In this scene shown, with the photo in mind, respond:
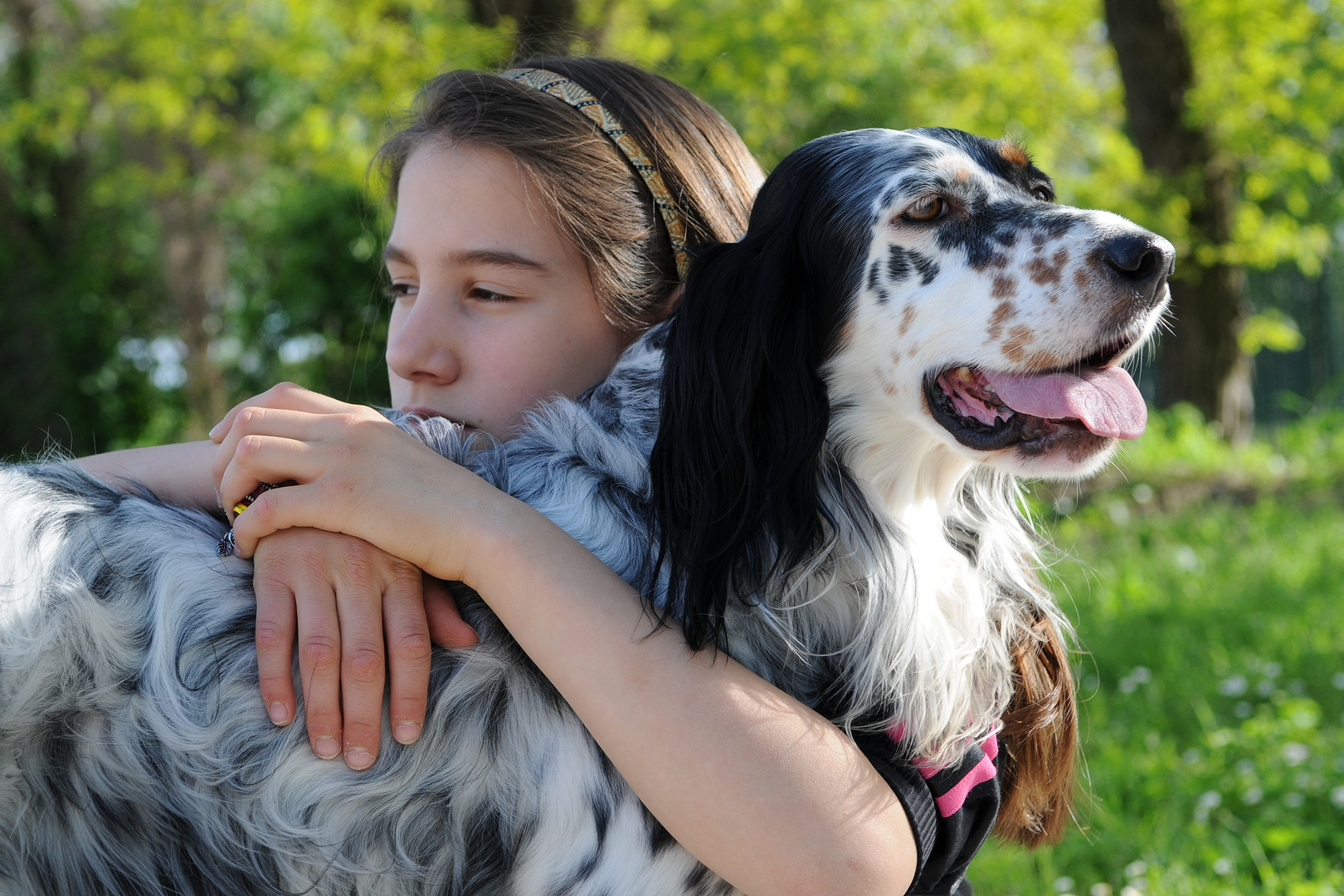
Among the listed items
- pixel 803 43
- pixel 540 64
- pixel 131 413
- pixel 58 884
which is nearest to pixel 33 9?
pixel 131 413

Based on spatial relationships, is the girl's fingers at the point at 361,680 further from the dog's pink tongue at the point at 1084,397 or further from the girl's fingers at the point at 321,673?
the dog's pink tongue at the point at 1084,397

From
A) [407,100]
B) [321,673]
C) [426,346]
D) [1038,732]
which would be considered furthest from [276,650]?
[407,100]

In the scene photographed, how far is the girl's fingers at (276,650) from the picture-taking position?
1410mm

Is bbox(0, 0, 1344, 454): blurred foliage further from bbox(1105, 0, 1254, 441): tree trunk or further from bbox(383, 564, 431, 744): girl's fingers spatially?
bbox(383, 564, 431, 744): girl's fingers

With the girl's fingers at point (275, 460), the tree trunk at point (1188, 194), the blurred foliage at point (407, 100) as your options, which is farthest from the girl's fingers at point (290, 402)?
the tree trunk at point (1188, 194)

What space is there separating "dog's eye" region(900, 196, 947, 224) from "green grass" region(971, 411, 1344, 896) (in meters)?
0.64

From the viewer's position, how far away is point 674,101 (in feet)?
7.18

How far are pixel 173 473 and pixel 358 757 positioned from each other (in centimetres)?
67

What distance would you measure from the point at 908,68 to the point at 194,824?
838 cm

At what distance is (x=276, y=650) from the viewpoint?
141 cm

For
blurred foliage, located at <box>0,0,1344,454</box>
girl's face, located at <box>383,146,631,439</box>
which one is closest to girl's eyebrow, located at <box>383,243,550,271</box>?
girl's face, located at <box>383,146,631,439</box>

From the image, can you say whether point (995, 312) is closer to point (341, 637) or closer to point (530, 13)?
point (341, 637)

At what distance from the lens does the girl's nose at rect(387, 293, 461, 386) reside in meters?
1.93

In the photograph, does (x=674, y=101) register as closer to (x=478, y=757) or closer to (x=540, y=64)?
(x=540, y=64)
